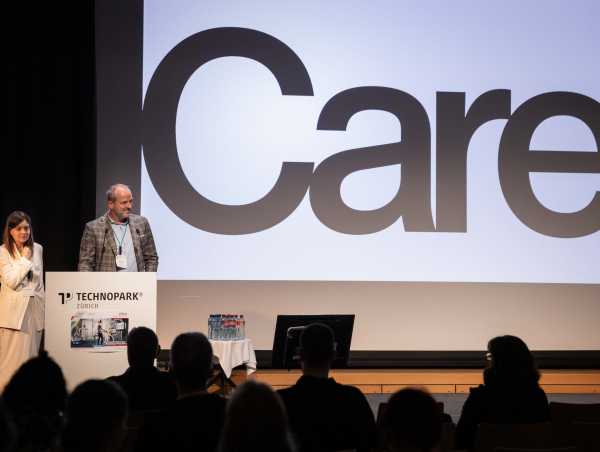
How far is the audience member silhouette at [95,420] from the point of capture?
6.66ft

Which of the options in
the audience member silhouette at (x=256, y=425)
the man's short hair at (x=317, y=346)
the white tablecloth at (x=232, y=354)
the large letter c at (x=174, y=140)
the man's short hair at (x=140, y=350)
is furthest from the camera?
the large letter c at (x=174, y=140)

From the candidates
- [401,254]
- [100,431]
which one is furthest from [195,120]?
[100,431]

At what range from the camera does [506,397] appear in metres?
3.36

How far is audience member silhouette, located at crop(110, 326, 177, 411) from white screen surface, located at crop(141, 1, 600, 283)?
337 cm

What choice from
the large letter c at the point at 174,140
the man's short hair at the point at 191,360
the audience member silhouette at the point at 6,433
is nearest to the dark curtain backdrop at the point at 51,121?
the large letter c at the point at 174,140

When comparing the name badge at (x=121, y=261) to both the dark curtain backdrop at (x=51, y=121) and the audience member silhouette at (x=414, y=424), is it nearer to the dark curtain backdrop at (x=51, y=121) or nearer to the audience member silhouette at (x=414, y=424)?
the dark curtain backdrop at (x=51, y=121)

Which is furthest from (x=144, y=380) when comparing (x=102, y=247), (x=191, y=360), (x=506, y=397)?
(x=102, y=247)

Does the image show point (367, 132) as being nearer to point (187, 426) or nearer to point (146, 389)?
point (146, 389)

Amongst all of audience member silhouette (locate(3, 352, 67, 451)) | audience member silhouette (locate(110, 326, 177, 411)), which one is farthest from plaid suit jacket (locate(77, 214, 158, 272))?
audience member silhouette (locate(3, 352, 67, 451))

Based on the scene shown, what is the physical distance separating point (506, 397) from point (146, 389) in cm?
156

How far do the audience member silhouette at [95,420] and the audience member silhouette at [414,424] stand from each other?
735 millimetres

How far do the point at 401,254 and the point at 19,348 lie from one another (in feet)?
10.8

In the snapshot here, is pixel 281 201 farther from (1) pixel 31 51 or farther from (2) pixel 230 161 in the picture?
(1) pixel 31 51

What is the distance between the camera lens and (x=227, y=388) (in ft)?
20.5
